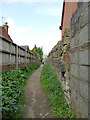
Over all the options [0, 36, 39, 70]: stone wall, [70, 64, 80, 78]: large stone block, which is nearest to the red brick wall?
[70, 64, 80, 78]: large stone block

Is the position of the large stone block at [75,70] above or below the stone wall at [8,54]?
below

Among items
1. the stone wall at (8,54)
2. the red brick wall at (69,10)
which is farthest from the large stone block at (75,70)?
the stone wall at (8,54)

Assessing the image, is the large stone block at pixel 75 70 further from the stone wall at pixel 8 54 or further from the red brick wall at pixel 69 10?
the stone wall at pixel 8 54

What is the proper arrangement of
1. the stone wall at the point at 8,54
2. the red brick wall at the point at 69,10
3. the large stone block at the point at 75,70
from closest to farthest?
1. the large stone block at the point at 75,70
2. the stone wall at the point at 8,54
3. the red brick wall at the point at 69,10

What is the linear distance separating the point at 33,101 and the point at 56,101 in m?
0.87

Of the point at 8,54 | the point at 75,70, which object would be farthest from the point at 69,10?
the point at 75,70

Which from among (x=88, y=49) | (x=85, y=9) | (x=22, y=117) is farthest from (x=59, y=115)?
(x=85, y=9)

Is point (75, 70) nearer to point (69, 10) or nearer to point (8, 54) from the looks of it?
point (8, 54)

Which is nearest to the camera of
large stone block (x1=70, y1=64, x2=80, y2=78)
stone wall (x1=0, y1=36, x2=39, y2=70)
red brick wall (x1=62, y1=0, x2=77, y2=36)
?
large stone block (x1=70, y1=64, x2=80, y2=78)

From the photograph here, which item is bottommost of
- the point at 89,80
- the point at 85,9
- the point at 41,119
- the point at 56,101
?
the point at 41,119

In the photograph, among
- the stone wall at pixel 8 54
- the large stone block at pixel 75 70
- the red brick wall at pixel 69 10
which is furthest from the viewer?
the red brick wall at pixel 69 10

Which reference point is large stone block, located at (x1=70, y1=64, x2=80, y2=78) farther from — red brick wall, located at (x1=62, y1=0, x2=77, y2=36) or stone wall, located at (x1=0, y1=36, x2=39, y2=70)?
stone wall, located at (x1=0, y1=36, x2=39, y2=70)

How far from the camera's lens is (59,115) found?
2.50 metres

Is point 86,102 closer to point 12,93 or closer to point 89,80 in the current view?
point 89,80
